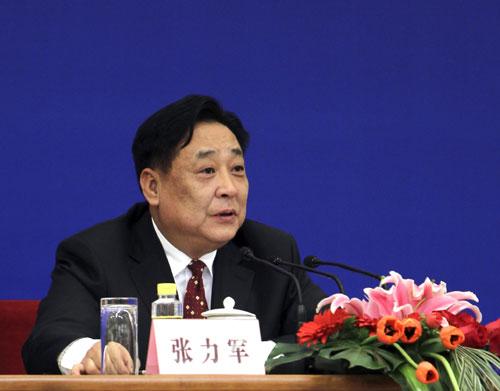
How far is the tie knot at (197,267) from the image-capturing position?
2.88 m

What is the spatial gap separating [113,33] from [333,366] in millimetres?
2039

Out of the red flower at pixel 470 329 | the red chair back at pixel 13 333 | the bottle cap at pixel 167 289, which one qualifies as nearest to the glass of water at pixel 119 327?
the bottle cap at pixel 167 289

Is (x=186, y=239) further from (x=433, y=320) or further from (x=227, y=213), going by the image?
(x=433, y=320)

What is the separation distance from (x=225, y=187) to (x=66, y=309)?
54cm

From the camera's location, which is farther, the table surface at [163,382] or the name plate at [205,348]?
the name plate at [205,348]

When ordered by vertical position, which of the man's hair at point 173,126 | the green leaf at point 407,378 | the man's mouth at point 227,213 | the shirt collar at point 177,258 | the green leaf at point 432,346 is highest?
the man's hair at point 173,126

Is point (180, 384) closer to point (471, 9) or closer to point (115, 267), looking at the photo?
point (115, 267)

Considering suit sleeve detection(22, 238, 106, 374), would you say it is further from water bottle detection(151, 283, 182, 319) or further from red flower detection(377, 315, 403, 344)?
red flower detection(377, 315, 403, 344)

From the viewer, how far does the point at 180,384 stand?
69.4 inches

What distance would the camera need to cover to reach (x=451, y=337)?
73.1 inches

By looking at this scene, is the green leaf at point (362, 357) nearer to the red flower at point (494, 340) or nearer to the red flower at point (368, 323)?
the red flower at point (368, 323)

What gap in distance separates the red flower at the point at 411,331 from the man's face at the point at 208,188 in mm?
989

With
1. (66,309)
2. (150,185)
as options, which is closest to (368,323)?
(66,309)

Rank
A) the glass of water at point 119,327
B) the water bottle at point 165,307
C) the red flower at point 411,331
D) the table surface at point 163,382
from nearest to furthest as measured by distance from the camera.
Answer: the table surface at point 163,382 < the red flower at point 411,331 < the glass of water at point 119,327 < the water bottle at point 165,307
